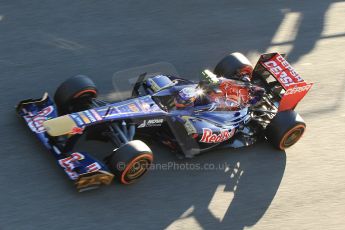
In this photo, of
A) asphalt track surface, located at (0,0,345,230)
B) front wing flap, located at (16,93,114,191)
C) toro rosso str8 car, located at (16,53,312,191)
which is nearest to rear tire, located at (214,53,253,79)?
toro rosso str8 car, located at (16,53,312,191)

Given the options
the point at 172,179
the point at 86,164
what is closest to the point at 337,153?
the point at 172,179

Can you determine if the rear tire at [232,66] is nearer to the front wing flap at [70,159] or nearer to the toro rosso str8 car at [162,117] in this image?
the toro rosso str8 car at [162,117]

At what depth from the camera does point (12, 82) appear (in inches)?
332

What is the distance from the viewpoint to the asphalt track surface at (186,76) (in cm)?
668

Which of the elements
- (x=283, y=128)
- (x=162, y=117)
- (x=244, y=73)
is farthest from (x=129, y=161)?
(x=244, y=73)

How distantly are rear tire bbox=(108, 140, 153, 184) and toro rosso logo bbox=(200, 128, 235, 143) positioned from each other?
0.89m

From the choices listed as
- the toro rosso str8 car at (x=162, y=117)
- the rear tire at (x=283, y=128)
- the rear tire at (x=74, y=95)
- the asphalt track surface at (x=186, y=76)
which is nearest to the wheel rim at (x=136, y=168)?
the toro rosso str8 car at (x=162, y=117)

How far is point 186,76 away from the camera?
30.0 feet

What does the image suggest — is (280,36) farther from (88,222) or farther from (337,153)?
(88,222)

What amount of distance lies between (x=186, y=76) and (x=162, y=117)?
2.06m

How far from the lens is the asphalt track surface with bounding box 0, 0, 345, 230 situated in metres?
6.68

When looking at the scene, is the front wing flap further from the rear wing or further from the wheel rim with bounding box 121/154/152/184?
the rear wing

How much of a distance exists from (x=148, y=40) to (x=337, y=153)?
12.1 ft

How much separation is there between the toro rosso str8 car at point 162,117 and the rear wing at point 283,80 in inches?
0.6
